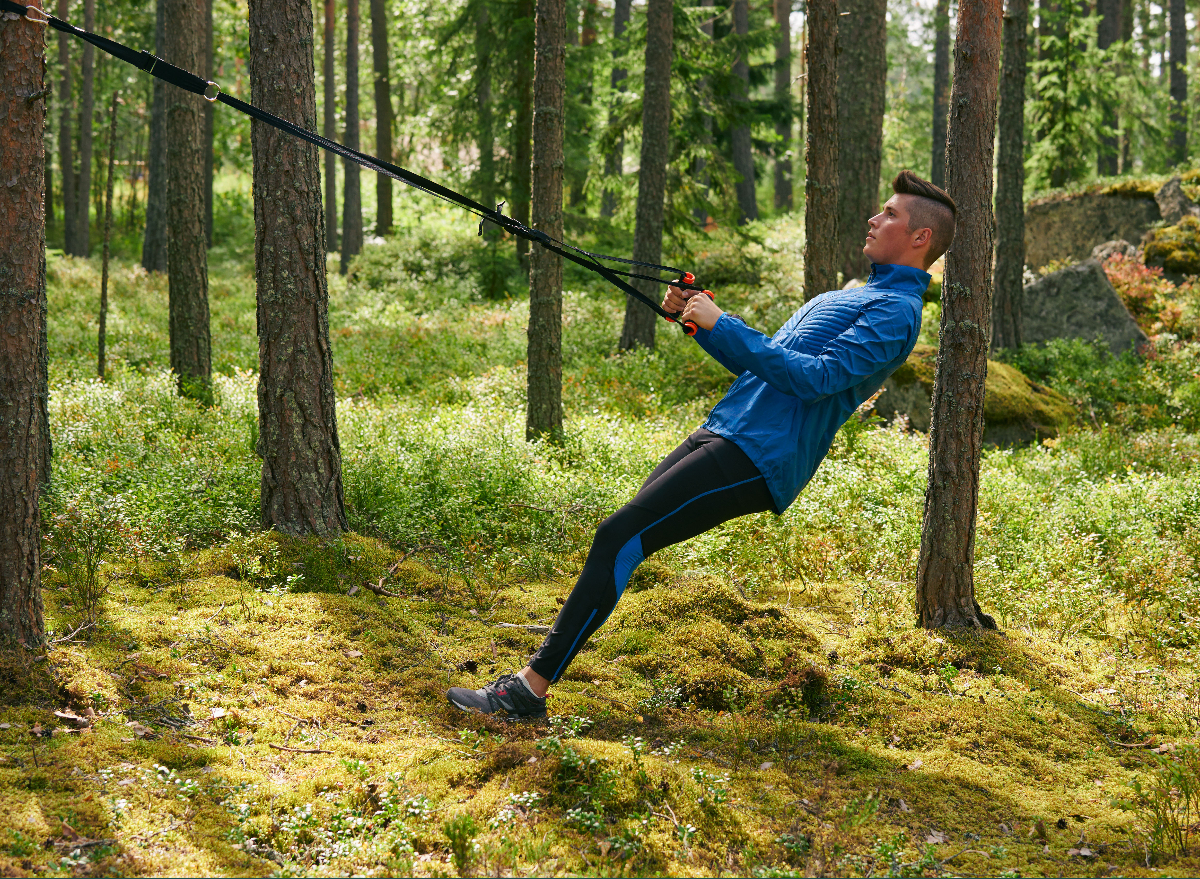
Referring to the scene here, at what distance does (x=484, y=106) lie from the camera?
757 inches

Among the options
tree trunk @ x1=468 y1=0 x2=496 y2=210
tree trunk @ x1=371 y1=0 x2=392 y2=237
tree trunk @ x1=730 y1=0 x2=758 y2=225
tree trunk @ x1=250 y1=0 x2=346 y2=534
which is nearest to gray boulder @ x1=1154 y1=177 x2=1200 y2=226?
tree trunk @ x1=730 y1=0 x2=758 y2=225

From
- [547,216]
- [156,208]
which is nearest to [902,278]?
[547,216]

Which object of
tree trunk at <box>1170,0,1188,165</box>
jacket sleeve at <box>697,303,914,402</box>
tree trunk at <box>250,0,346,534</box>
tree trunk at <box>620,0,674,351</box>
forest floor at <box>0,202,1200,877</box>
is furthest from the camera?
tree trunk at <box>1170,0,1188,165</box>

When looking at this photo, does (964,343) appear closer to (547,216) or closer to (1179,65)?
(547,216)

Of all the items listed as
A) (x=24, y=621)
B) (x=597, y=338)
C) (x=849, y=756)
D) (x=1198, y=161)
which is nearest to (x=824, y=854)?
(x=849, y=756)

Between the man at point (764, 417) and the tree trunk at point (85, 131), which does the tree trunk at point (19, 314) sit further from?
the tree trunk at point (85, 131)

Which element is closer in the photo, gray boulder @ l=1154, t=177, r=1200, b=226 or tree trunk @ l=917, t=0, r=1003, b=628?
tree trunk @ l=917, t=0, r=1003, b=628

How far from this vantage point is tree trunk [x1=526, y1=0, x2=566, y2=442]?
850 centimetres

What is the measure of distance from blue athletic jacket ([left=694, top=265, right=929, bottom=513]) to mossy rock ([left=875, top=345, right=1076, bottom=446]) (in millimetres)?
6344

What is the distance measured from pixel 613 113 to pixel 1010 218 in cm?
828

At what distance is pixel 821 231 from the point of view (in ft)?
28.7

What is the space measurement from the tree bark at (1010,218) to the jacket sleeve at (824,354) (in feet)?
31.8

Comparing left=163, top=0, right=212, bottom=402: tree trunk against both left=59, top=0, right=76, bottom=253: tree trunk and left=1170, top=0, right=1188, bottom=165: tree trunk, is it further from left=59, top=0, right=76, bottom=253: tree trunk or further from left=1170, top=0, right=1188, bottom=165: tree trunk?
left=1170, top=0, right=1188, bottom=165: tree trunk

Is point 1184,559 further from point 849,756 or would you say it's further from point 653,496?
point 653,496
